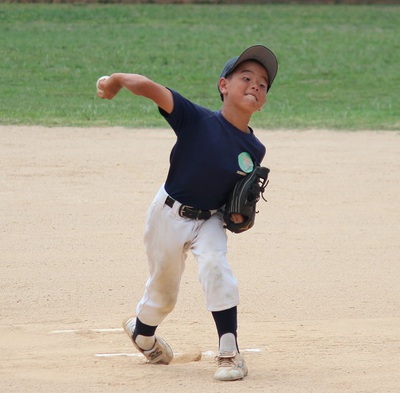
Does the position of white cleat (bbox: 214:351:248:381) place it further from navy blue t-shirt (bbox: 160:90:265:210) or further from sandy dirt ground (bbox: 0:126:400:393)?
navy blue t-shirt (bbox: 160:90:265:210)

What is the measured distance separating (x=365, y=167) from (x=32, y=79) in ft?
28.2

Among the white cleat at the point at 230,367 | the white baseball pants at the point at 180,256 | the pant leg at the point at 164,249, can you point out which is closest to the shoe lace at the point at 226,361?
the white cleat at the point at 230,367

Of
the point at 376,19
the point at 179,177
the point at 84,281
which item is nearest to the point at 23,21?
the point at 376,19

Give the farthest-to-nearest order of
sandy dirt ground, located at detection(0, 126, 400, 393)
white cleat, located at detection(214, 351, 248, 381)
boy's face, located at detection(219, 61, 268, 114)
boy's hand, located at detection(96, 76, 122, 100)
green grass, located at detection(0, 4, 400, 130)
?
1. green grass, located at detection(0, 4, 400, 130)
2. sandy dirt ground, located at detection(0, 126, 400, 393)
3. boy's face, located at detection(219, 61, 268, 114)
4. white cleat, located at detection(214, 351, 248, 381)
5. boy's hand, located at detection(96, 76, 122, 100)

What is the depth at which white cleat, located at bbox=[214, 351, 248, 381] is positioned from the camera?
15.4 ft

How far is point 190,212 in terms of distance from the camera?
4.76 meters

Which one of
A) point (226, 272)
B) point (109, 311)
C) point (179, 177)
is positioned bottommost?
point (109, 311)

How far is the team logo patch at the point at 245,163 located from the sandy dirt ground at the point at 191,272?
952mm

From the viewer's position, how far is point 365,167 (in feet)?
36.1

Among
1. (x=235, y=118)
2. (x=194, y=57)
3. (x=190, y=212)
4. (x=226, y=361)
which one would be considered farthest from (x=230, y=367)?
(x=194, y=57)

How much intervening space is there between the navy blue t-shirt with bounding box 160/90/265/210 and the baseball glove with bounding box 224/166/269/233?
0.05m

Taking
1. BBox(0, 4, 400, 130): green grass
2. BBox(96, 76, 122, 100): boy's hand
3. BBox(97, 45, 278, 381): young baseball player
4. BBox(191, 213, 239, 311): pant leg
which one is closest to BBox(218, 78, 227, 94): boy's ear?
BBox(97, 45, 278, 381): young baseball player

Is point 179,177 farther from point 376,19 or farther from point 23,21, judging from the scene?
point 376,19

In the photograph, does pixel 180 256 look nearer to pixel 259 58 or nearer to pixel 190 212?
pixel 190 212
